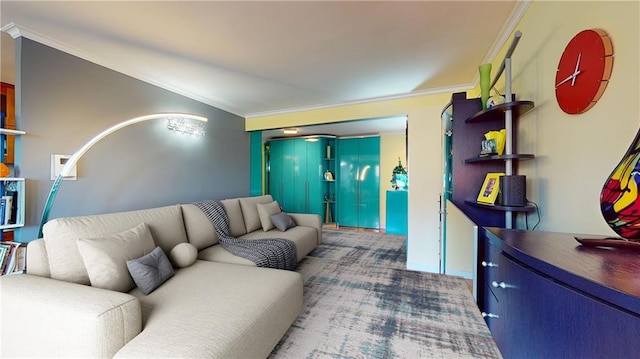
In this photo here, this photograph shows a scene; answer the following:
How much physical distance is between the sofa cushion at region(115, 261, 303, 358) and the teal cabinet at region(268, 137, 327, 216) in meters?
3.76

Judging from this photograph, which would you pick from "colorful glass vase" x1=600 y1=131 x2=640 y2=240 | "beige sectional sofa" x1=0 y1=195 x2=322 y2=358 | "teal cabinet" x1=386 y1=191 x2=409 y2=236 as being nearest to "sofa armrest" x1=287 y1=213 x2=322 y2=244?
"beige sectional sofa" x1=0 y1=195 x2=322 y2=358

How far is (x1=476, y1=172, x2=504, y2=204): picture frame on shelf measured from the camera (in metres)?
1.59

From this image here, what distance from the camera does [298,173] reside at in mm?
5738

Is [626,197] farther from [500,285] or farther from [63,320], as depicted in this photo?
[63,320]

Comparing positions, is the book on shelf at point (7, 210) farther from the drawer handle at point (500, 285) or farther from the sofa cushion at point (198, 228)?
the drawer handle at point (500, 285)

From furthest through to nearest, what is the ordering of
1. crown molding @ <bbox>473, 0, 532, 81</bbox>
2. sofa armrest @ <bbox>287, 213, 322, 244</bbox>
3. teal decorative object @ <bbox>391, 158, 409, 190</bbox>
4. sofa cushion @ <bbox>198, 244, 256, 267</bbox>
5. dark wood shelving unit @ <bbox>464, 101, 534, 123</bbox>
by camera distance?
teal decorative object @ <bbox>391, 158, 409, 190</bbox> → sofa armrest @ <bbox>287, 213, 322, 244</bbox> → sofa cushion @ <bbox>198, 244, 256, 267</bbox> → crown molding @ <bbox>473, 0, 532, 81</bbox> → dark wood shelving unit @ <bbox>464, 101, 534, 123</bbox>

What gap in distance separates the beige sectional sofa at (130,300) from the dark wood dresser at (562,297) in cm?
118

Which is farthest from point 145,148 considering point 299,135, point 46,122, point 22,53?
point 299,135

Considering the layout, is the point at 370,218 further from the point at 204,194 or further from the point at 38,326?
the point at 38,326

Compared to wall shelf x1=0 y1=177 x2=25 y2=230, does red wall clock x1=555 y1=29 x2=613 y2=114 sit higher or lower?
higher

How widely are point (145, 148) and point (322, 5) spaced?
252 cm

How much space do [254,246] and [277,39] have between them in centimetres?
201

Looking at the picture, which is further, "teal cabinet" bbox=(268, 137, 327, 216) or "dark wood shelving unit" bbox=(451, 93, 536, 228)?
"teal cabinet" bbox=(268, 137, 327, 216)

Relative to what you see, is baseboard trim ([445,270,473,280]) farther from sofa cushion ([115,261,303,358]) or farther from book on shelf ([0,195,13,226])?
book on shelf ([0,195,13,226])
